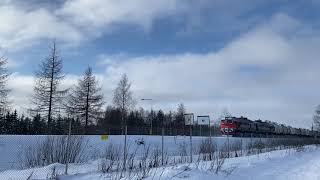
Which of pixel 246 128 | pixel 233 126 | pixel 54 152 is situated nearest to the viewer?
pixel 54 152

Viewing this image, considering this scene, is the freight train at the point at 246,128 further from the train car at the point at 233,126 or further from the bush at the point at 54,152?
the bush at the point at 54,152

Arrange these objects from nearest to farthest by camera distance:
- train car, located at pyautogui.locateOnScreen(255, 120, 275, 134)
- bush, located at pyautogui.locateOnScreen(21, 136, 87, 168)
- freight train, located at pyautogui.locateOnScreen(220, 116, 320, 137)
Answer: bush, located at pyautogui.locateOnScreen(21, 136, 87, 168), freight train, located at pyautogui.locateOnScreen(220, 116, 320, 137), train car, located at pyautogui.locateOnScreen(255, 120, 275, 134)

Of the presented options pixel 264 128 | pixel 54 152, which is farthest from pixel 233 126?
pixel 54 152

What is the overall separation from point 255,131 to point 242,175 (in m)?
64.9

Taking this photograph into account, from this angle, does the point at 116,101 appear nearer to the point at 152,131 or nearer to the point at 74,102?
the point at 74,102

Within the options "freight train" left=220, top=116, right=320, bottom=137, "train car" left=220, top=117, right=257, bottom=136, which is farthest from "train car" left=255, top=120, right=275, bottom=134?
"train car" left=220, top=117, right=257, bottom=136

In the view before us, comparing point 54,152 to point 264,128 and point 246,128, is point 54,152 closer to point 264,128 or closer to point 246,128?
point 246,128

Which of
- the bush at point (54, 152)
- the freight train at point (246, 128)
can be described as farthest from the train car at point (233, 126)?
the bush at point (54, 152)

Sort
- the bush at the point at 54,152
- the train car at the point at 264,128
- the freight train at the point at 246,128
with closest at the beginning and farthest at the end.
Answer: the bush at the point at 54,152, the freight train at the point at 246,128, the train car at the point at 264,128

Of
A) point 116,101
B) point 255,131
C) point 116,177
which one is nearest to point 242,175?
point 116,177

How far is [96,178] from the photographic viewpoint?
547 inches

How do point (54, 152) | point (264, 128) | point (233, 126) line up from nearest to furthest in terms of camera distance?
point (54, 152), point (233, 126), point (264, 128)

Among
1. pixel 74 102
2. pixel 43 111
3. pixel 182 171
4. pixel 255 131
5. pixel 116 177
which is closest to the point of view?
pixel 116 177

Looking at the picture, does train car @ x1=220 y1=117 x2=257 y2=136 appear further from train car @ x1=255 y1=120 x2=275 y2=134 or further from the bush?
the bush
